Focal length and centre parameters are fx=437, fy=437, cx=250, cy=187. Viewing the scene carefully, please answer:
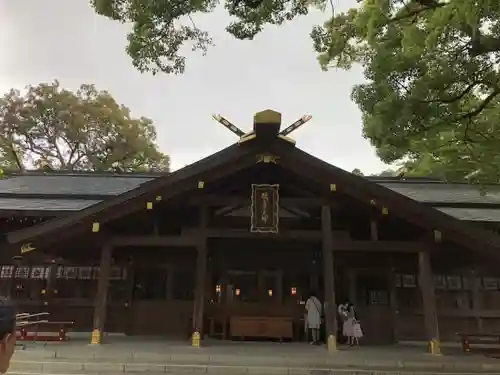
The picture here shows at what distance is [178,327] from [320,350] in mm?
5169

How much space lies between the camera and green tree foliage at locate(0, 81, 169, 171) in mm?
31578

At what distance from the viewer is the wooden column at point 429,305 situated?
11.1m

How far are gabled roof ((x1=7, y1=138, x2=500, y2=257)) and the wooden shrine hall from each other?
0.09 feet

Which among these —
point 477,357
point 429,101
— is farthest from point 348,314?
point 429,101

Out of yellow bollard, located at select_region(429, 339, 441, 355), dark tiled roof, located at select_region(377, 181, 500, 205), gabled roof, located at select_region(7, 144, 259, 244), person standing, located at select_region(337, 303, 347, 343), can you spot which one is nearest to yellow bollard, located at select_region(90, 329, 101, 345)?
gabled roof, located at select_region(7, 144, 259, 244)

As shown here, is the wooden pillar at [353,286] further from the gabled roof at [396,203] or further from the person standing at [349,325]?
the gabled roof at [396,203]

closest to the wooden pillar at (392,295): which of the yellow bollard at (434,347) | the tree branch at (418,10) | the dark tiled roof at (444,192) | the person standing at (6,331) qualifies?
the yellow bollard at (434,347)

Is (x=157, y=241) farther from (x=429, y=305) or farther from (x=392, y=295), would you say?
(x=392, y=295)

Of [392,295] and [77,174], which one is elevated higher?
[77,174]

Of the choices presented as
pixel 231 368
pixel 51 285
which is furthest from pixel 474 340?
pixel 51 285

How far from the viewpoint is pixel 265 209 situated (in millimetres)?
12039

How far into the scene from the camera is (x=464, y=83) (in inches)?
412

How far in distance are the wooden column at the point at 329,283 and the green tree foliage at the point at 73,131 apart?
2423 centimetres

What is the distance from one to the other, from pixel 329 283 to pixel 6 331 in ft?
34.3
